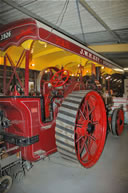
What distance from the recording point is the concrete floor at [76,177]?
2.38 meters

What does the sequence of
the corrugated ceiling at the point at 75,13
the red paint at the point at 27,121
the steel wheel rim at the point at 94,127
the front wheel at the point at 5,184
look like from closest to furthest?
the front wheel at the point at 5,184 → the red paint at the point at 27,121 → the corrugated ceiling at the point at 75,13 → the steel wheel rim at the point at 94,127

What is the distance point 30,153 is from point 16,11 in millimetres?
3008

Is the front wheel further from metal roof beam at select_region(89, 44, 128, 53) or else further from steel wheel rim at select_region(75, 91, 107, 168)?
metal roof beam at select_region(89, 44, 128, 53)

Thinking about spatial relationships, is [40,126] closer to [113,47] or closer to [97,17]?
[97,17]

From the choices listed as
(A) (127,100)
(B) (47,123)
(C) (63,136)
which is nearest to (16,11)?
(B) (47,123)

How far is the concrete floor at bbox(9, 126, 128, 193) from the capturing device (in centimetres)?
238

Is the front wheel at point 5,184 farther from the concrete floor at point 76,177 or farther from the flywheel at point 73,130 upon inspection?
the flywheel at point 73,130

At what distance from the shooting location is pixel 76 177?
2695mm

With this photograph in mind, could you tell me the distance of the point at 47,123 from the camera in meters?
2.88

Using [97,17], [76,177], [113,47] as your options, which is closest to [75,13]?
[97,17]

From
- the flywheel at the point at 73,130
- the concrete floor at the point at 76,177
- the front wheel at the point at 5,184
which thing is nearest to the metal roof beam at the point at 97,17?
the flywheel at the point at 73,130

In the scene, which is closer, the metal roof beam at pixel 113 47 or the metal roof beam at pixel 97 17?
the metal roof beam at pixel 97 17

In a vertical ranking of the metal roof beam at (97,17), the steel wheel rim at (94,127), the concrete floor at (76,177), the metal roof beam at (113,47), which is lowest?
the concrete floor at (76,177)

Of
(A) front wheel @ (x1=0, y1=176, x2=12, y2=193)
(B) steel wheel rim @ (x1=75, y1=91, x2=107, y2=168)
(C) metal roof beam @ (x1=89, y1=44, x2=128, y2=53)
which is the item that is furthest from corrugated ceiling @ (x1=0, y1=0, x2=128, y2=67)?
(A) front wheel @ (x1=0, y1=176, x2=12, y2=193)
